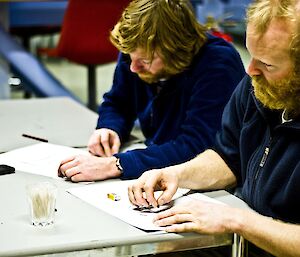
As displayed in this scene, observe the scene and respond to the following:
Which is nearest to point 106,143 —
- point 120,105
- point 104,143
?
point 104,143

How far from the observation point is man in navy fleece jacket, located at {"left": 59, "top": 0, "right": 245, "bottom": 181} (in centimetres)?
209

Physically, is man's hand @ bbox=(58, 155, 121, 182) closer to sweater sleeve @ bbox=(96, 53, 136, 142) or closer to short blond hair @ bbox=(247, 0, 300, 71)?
sweater sleeve @ bbox=(96, 53, 136, 142)

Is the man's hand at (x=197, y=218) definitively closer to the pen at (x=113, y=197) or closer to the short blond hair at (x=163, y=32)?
the pen at (x=113, y=197)

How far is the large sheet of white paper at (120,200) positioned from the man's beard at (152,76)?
47cm

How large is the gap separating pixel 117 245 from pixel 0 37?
3138mm

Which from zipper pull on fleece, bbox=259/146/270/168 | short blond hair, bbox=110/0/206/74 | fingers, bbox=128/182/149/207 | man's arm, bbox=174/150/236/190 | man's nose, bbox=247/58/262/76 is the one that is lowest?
man's arm, bbox=174/150/236/190

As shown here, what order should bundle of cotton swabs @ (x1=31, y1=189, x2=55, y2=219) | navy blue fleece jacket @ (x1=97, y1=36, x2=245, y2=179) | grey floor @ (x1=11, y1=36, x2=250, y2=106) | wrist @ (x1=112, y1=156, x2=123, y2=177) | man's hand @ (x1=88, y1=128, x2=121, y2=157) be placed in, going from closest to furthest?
bundle of cotton swabs @ (x1=31, y1=189, x2=55, y2=219)
wrist @ (x1=112, y1=156, x2=123, y2=177)
navy blue fleece jacket @ (x1=97, y1=36, x2=245, y2=179)
man's hand @ (x1=88, y1=128, x2=121, y2=157)
grey floor @ (x1=11, y1=36, x2=250, y2=106)

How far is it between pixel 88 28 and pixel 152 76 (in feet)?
8.10

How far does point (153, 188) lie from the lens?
1673 millimetres

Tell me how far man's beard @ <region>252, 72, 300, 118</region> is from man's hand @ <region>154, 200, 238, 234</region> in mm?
297

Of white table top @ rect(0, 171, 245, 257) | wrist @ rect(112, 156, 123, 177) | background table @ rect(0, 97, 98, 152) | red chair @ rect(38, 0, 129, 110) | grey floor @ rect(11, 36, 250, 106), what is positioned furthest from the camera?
grey floor @ rect(11, 36, 250, 106)

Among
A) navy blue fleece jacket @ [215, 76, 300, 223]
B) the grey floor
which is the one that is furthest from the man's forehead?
the grey floor

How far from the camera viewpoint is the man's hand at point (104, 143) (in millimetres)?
2160

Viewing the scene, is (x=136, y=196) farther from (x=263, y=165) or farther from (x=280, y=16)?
(x=280, y=16)
